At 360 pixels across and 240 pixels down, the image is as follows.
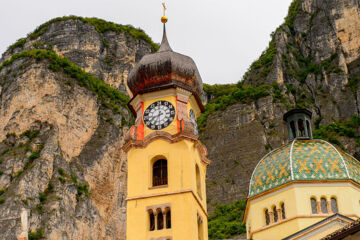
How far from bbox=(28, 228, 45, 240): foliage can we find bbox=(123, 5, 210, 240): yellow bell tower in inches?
1160

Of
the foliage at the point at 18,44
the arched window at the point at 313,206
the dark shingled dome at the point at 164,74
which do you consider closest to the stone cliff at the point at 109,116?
the foliage at the point at 18,44

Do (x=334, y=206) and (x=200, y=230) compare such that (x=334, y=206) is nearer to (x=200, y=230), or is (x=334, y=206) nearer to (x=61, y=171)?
(x=200, y=230)

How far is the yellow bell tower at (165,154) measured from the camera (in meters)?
26.2

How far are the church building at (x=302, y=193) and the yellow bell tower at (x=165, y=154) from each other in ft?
7.40

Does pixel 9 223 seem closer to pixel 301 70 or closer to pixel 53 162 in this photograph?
pixel 53 162

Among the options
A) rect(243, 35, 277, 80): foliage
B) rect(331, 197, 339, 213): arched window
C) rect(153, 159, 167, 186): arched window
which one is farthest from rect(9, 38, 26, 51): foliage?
rect(331, 197, 339, 213): arched window

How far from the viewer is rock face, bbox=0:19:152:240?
61188mm

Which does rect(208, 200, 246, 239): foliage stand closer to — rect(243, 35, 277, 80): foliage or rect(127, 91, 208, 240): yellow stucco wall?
rect(243, 35, 277, 80): foliage

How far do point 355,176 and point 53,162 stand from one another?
138 ft

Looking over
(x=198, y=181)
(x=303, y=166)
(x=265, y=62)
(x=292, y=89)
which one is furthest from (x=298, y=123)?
(x=265, y=62)

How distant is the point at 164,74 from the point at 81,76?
46933 mm

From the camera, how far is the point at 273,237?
26922 millimetres

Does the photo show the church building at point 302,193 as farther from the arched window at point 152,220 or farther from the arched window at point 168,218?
the arched window at point 152,220

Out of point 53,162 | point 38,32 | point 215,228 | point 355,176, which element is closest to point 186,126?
point 355,176
